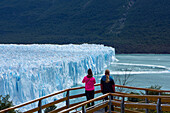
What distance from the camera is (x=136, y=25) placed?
7431 cm

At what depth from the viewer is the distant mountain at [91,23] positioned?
63359 mm

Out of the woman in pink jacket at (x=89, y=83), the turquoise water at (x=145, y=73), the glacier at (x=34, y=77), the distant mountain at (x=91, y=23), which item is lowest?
the turquoise water at (x=145, y=73)

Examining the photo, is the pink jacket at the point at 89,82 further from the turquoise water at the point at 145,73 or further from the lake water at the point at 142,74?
the turquoise water at the point at 145,73

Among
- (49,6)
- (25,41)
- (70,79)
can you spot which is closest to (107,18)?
(49,6)

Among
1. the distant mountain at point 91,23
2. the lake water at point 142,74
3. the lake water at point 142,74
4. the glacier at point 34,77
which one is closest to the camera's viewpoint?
the glacier at point 34,77

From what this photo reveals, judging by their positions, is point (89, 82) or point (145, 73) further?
point (145, 73)

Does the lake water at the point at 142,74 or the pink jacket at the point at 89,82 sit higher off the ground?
the pink jacket at the point at 89,82

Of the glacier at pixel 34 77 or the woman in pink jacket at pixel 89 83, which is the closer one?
the woman in pink jacket at pixel 89 83

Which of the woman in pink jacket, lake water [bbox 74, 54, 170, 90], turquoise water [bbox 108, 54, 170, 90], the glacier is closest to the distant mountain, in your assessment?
turquoise water [bbox 108, 54, 170, 90]

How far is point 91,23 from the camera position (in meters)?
80.4

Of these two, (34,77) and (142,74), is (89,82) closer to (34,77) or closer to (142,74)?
(34,77)

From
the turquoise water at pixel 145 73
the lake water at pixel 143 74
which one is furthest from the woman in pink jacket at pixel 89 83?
the turquoise water at pixel 145 73

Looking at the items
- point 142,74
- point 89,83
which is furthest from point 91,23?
point 89,83

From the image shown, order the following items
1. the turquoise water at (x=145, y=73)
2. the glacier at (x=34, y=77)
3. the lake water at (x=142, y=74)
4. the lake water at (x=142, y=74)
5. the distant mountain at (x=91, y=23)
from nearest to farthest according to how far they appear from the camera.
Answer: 1. the glacier at (x=34, y=77)
2. the lake water at (x=142, y=74)
3. the lake water at (x=142, y=74)
4. the turquoise water at (x=145, y=73)
5. the distant mountain at (x=91, y=23)
